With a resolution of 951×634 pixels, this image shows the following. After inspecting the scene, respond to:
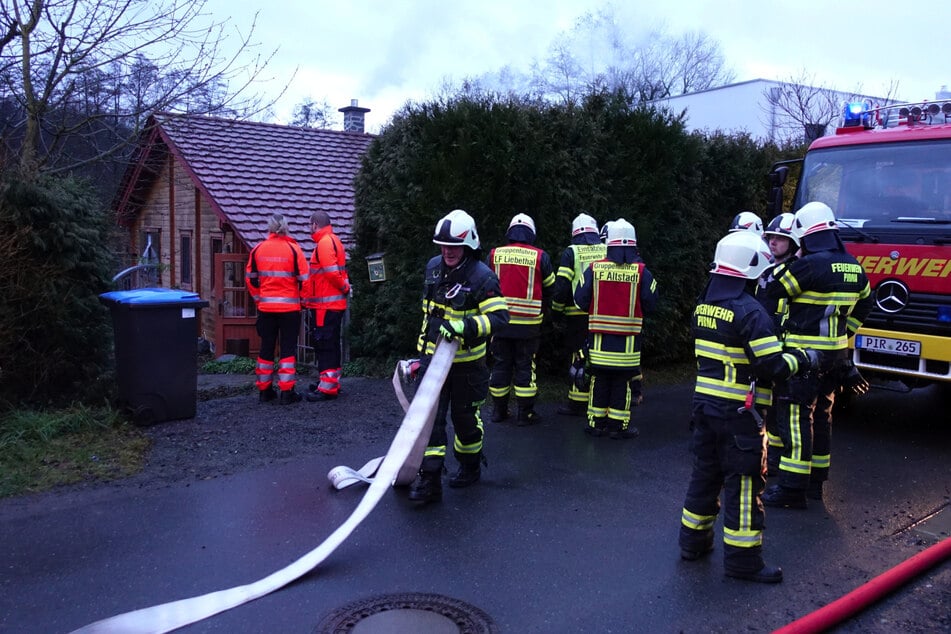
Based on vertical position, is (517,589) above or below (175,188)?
below

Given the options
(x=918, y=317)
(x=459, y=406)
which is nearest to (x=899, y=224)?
(x=918, y=317)

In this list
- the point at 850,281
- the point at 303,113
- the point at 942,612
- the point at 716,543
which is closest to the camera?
the point at 942,612

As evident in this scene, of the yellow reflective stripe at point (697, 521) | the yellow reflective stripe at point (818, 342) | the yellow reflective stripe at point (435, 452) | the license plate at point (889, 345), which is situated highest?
the yellow reflective stripe at point (818, 342)

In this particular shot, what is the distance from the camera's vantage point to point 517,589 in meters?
4.35

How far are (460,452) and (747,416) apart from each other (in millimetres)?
2303

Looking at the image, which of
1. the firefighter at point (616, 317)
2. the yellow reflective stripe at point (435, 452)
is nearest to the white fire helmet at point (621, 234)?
the firefighter at point (616, 317)

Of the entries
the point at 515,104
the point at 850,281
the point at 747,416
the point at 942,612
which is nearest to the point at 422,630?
the point at 747,416

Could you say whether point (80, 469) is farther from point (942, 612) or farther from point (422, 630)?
point (942, 612)

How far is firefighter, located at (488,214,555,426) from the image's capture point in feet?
25.8

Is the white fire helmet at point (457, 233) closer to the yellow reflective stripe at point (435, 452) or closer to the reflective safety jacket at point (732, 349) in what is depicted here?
the yellow reflective stripe at point (435, 452)

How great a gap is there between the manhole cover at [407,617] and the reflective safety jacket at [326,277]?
521cm

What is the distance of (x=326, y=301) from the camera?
9.00 metres

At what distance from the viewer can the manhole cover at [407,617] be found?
387cm

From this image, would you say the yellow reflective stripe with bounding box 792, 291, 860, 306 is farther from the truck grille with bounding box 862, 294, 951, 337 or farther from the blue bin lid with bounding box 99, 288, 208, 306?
the blue bin lid with bounding box 99, 288, 208, 306
